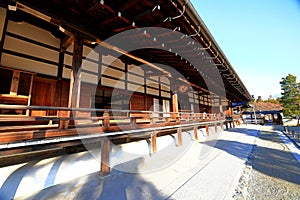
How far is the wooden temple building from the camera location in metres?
2.89

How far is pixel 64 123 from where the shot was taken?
3.02 meters

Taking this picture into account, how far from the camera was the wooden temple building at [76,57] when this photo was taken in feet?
9.47

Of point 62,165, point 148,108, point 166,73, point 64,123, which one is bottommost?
point 62,165

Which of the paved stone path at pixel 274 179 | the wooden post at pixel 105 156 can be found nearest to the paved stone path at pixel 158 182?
the paved stone path at pixel 274 179

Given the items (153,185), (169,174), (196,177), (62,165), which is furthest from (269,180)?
(62,165)

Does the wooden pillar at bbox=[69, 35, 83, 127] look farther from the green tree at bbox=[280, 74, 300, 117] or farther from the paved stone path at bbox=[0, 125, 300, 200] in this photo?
the green tree at bbox=[280, 74, 300, 117]

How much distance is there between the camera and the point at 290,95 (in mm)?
25469

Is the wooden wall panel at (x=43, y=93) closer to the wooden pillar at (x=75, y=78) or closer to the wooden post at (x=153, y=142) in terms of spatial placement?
the wooden pillar at (x=75, y=78)

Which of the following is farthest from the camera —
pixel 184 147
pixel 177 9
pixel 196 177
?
pixel 184 147

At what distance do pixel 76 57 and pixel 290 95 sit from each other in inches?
1348

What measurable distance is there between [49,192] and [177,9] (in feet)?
15.7

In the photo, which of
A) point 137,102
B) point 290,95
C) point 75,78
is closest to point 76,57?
Result: point 75,78

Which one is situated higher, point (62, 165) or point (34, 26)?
point (34, 26)

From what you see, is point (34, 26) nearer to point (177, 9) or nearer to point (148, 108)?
point (177, 9)
